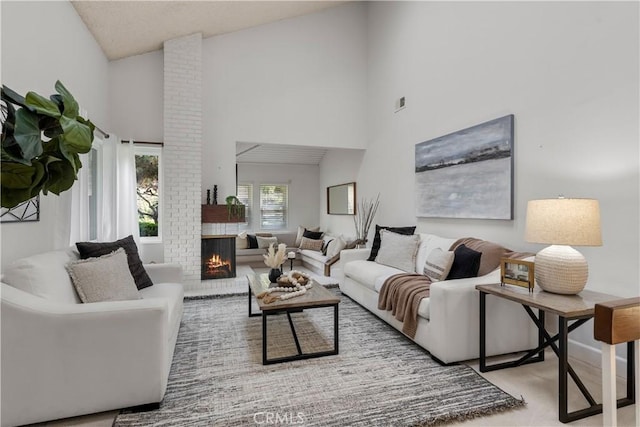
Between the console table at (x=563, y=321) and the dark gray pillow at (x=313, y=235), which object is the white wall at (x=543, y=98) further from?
the dark gray pillow at (x=313, y=235)

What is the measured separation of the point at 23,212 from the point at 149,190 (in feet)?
8.43

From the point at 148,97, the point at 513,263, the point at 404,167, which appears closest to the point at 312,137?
the point at 404,167

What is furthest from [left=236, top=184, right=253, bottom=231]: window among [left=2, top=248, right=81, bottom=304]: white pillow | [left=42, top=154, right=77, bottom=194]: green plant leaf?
[left=42, top=154, right=77, bottom=194]: green plant leaf

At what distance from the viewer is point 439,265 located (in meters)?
2.88

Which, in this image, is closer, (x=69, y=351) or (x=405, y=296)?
(x=69, y=351)

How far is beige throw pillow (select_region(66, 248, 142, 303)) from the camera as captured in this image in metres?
2.14

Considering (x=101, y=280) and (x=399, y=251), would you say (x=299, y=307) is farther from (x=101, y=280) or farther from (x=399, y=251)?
(x=399, y=251)

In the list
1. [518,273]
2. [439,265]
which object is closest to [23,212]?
[439,265]

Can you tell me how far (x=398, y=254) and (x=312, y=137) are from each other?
260cm

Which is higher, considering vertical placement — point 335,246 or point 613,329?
point 613,329

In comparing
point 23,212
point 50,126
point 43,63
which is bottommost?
point 23,212

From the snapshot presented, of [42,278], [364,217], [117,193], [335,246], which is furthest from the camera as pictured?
[364,217]

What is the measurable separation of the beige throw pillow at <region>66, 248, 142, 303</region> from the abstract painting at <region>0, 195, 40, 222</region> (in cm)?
46

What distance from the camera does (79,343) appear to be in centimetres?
174
